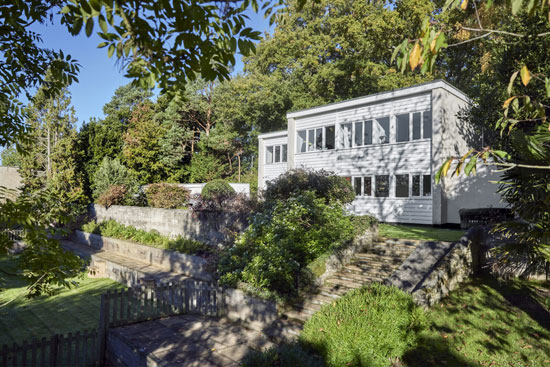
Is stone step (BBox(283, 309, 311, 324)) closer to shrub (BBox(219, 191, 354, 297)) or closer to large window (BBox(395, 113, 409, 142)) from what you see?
shrub (BBox(219, 191, 354, 297))

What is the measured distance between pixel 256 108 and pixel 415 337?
34.1m

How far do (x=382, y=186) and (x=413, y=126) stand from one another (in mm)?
3569

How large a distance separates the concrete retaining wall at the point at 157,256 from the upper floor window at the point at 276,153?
13.0 m

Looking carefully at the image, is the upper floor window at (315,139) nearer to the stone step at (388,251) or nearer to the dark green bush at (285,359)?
the stone step at (388,251)

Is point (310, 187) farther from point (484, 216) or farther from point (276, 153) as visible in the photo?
point (276, 153)

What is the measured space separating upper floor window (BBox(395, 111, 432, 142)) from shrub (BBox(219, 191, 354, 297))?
866 cm

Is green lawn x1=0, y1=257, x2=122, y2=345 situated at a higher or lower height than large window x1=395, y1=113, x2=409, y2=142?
lower

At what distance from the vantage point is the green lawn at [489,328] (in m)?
6.45

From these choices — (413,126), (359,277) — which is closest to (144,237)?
(359,277)

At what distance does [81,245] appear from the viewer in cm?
2156

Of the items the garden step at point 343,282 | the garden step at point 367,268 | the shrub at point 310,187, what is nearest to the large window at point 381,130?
the shrub at point 310,187

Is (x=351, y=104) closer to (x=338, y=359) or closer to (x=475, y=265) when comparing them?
(x=475, y=265)

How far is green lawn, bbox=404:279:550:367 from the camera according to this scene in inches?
254

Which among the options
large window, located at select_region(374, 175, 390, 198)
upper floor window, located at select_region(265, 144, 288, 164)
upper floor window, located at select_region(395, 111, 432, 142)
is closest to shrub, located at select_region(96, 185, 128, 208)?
upper floor window, located at select_region(265, 144, 288, 164)
